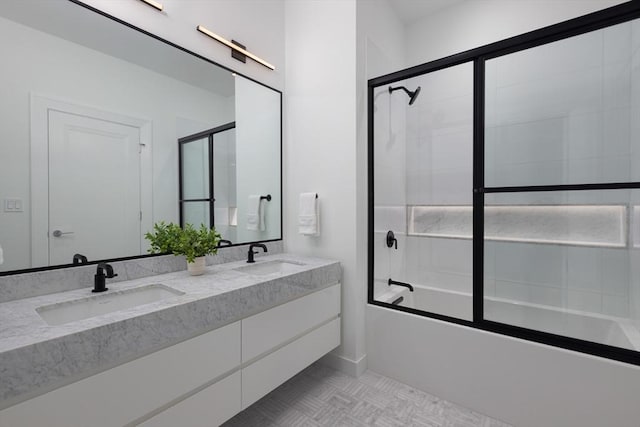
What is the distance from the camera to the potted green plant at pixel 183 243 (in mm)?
1599

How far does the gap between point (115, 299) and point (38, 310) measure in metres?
0.25

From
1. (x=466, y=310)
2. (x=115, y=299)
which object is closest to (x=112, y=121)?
(x=115, y=299)

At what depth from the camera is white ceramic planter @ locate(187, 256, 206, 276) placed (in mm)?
1603

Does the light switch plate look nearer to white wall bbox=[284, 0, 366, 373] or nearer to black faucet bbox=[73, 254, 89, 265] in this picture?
black faucet bbox=[73, 254, 89, 265]

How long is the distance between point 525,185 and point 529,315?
A: 3.21ft

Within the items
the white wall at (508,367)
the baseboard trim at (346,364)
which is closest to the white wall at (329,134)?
the baseboard trim at (346,364)

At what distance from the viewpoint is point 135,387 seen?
103cm

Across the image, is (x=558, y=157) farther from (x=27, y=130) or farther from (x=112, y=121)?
(x=27, y=130)

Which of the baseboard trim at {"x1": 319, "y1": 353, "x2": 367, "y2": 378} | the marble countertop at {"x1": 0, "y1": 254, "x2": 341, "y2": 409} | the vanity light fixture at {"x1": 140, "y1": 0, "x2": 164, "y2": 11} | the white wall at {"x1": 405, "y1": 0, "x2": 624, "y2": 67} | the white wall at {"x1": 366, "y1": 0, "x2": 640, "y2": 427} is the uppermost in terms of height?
the white wall at {"x1": 405, "y1": 0, "x2": 624, "y2": 67}

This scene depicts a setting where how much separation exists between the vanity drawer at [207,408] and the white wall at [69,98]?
88cm

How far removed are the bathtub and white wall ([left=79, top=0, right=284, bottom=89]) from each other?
76.8 inches

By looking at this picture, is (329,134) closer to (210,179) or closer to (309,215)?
(309,215)

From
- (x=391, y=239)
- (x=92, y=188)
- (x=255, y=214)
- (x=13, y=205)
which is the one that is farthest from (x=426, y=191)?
(x=13, y=205)

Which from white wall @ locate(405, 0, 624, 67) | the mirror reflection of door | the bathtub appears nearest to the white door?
the mirror reflection of door
